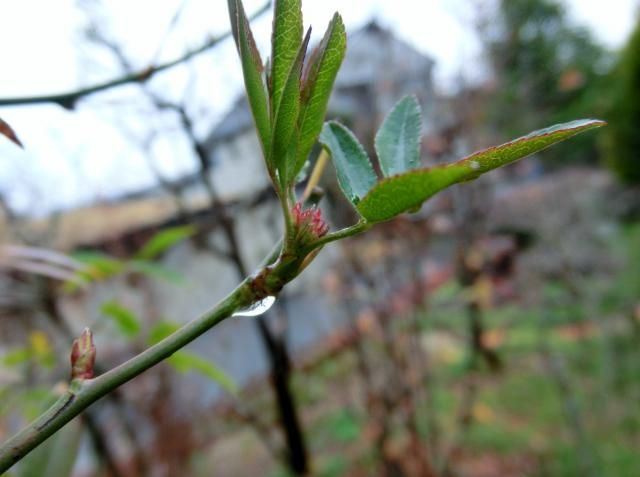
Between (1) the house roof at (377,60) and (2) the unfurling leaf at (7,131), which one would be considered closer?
(2) the unfurling leaf at (7,131)

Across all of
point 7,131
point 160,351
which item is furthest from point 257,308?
point 7,131

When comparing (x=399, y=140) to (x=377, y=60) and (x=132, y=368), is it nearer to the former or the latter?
(x=132, y=368)

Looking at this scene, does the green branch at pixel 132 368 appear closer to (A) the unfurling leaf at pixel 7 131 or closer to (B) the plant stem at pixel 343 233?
(B) the plant stem at pixel 343 233

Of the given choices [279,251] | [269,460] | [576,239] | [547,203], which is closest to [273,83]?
[279,251]

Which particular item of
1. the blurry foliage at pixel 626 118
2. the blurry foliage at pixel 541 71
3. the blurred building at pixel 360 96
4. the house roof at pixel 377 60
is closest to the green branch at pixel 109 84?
the blurred building at pixel 360 96

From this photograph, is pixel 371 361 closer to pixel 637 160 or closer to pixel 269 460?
pixel 269 460

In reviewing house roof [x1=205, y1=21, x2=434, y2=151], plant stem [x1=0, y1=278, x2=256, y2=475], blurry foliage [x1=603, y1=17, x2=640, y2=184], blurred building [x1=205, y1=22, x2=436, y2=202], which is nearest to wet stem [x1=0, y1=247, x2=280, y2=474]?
plant stem [x1=0, y1=278, x2=256, y2=475]

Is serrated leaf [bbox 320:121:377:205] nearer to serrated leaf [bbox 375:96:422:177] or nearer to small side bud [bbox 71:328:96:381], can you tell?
serrated leaf [bbox 375:96:422:177]
